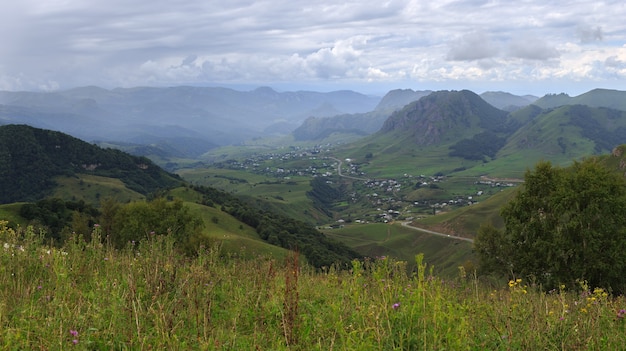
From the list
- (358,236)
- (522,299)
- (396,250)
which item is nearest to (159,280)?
(522,299)

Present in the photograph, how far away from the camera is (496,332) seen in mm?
6934

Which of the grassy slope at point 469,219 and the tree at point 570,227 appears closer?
the tree at point 570,227

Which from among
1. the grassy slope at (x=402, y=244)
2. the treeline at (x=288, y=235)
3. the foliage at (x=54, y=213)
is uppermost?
the foliage at (x=54, y=213)

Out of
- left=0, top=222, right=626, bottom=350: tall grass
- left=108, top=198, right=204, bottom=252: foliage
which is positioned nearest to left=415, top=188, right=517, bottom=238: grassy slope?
left=108, top=198, right=204, bottom=252: foliage

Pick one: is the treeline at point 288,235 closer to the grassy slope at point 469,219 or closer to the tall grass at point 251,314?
the grassy slope at point 469,219

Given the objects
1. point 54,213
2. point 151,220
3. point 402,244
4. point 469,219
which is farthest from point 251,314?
point 469,219

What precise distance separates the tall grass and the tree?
24.8 meters

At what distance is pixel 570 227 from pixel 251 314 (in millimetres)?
31210

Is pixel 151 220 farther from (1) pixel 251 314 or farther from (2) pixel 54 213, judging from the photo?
(1) pixel 251 314

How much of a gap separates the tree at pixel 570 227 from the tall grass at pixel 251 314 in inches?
977

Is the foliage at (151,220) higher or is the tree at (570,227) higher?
the tree at (570,227)

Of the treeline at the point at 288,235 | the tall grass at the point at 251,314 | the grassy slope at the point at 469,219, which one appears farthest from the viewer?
the grassy slope at the point at 469,219

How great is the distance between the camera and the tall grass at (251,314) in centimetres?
601

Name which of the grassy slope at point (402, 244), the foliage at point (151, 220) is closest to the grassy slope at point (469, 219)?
the grassy slope at point (402, 244)
